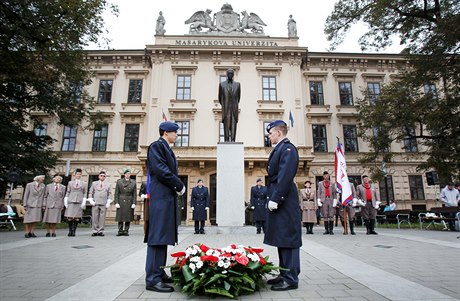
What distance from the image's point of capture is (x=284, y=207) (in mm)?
3455

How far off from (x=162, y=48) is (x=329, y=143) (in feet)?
52.2

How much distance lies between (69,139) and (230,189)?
65.5ft

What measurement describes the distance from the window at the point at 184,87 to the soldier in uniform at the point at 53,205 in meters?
14.8

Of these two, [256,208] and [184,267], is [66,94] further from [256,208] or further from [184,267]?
[184,267]

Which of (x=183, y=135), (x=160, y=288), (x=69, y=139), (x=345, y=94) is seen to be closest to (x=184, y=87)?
(x=183, y=135)

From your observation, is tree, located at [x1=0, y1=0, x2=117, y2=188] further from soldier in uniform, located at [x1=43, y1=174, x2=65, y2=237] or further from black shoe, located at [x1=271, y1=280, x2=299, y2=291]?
black shoe, located at [x1=271, y1=280, x2=299, y2=291]

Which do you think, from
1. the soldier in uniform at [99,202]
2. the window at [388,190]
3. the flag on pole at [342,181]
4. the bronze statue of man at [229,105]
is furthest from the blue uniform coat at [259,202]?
the window at [388,190]

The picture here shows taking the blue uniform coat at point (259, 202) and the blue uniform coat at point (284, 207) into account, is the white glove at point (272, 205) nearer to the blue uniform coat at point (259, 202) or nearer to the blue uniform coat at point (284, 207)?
the blue uniform coat at point (284, 207)

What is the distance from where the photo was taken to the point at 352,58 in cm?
2570

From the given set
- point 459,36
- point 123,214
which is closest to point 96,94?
point 123,214

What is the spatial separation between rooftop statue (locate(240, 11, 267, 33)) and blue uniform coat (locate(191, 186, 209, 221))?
19216 mm

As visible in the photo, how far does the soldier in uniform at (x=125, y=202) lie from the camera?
999 centimetres

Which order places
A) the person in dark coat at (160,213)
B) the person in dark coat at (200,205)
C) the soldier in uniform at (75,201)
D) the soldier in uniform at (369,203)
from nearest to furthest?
the person in dark coat at (160,213), the soldier in uniform at (75,201), the soldier in uniform at (369,203), the person in dark coat at (200,205)

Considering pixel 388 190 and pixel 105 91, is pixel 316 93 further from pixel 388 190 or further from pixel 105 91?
pixel 105 91
